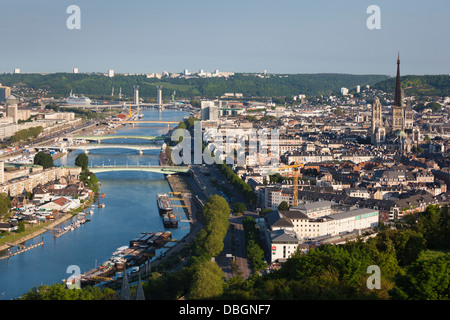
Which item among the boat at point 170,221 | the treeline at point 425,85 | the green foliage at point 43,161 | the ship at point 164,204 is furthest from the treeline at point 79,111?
the boat at point 170,221

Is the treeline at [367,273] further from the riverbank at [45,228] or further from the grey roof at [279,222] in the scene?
the riverbank at [45,228]

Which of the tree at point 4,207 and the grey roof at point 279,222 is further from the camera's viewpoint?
the tree at point 4,207

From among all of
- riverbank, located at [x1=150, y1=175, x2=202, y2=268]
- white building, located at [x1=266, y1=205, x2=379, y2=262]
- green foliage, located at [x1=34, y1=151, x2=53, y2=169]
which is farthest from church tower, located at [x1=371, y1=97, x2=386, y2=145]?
white building, located at [x1=266, y1=205, x2=379, y2=262]

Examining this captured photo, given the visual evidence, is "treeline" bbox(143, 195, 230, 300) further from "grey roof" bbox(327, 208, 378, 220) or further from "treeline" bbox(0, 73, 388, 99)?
"treeline" bbox(0, 73, 388, 99)

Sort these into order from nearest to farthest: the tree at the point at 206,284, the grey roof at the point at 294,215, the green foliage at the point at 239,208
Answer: the tree at the point at 206,284, the grey roof at the point at 294,215, the green foliage at the point at 239,208

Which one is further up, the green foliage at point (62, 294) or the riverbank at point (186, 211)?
the green foliage at point (62, 294)

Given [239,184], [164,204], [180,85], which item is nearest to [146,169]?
[239,184]

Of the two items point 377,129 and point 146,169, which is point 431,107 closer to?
point 377,129
